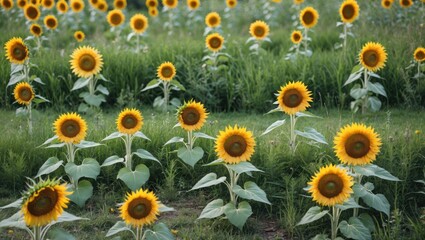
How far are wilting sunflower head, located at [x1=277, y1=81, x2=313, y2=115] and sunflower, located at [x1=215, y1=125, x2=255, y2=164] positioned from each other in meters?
0.70

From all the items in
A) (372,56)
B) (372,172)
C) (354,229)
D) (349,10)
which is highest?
(349,10)

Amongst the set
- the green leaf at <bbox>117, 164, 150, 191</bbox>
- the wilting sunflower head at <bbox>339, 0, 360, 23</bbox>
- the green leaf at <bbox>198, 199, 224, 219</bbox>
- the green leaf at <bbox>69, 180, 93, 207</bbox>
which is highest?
the wilting sunflower head at <bbox>339, 0, 360, 23</bbox>

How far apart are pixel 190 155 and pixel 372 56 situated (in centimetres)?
225

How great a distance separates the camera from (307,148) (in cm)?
541

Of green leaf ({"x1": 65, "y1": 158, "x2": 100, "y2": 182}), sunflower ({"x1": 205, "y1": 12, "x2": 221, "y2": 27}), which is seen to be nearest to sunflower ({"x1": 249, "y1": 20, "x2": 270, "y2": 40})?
sunflower ({"x1": 205, "y1": 12, "x2": 221, "y2": 27})

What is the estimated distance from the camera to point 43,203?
3613 millimetres

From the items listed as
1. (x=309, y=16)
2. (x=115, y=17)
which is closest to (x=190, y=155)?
(x=309, y=16)

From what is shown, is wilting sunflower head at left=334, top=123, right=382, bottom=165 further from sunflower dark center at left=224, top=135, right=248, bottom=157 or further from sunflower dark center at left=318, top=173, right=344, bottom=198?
sunflower dark center at left=224, top=135, right=248, bottom=157

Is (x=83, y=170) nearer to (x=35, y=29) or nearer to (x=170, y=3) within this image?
(x=35, y=29)

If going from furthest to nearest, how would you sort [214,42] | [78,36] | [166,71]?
[78,36] → [214,42] → [166,71]

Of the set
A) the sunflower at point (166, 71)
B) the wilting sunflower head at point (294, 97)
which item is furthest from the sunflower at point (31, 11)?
the wilting sunflower head at point (294, 97)

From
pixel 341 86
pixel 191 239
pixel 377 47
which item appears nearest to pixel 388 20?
pixel 341 86

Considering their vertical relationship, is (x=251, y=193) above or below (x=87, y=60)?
below

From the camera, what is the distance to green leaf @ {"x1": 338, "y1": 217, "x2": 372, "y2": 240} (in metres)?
4.22
